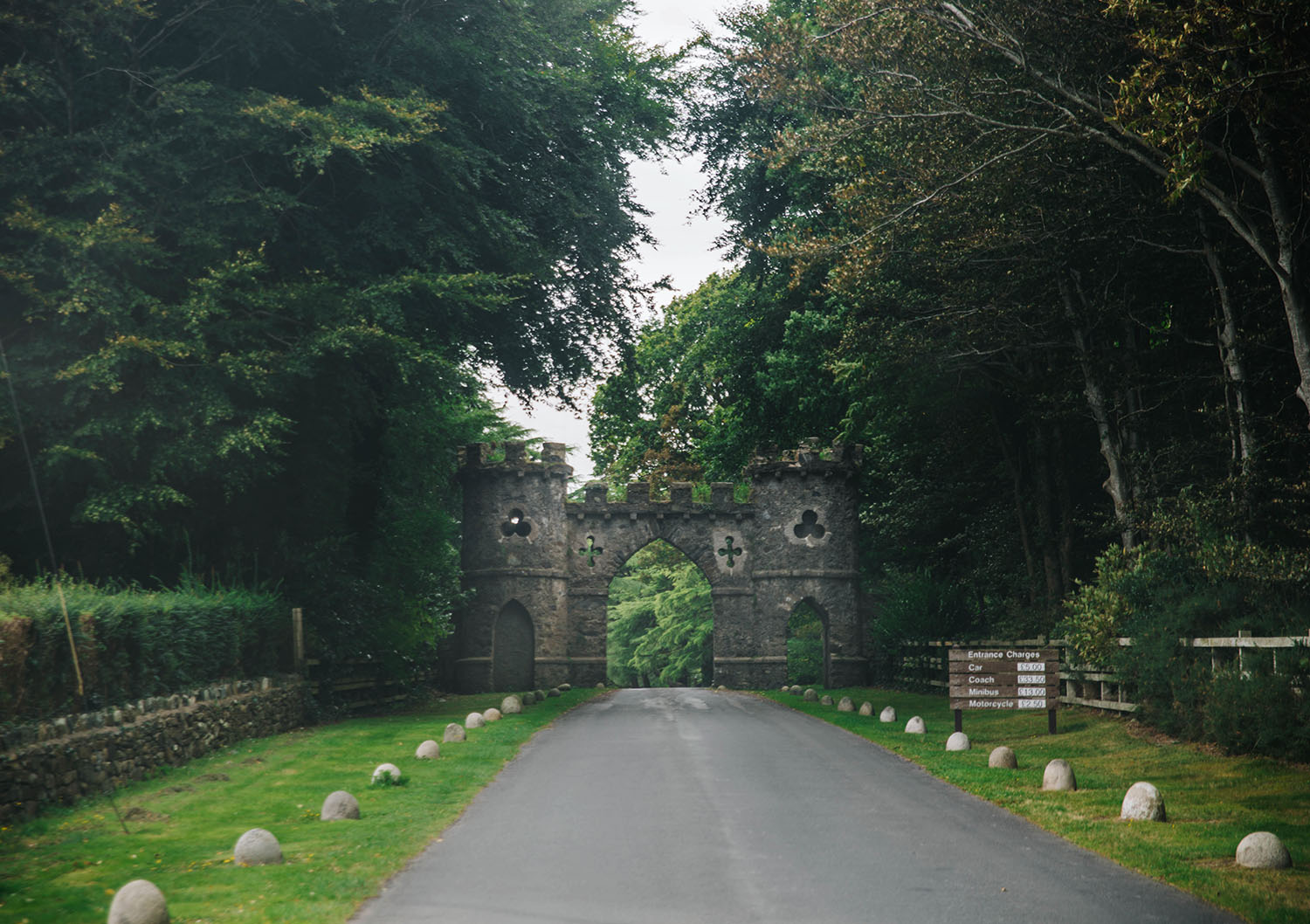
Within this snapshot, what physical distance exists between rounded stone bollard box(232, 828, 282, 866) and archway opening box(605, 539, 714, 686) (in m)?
38.1

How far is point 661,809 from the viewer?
10766mm

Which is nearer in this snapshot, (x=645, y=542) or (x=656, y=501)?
(x=656, y=501)

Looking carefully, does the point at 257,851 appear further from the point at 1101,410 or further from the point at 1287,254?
the point at 1101,410

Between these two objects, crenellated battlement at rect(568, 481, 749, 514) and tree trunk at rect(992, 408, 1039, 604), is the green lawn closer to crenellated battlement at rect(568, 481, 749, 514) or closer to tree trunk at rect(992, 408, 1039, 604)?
tree trunk at rect(992, 408, 1039, 604)

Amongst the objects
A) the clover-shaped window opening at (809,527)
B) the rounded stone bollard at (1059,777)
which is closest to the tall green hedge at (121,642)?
the rounded stone bollard at (1059,777)

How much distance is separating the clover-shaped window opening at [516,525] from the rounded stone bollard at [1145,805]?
2909cm

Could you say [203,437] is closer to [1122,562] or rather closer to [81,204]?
[81,204]

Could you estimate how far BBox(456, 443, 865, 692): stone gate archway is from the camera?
3766cm

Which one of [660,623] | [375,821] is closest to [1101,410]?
[375,821]

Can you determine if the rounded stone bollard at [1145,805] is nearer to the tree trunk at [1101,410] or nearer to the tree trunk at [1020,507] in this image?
the tree trunk at [1101,410]

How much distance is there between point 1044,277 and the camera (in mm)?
19938

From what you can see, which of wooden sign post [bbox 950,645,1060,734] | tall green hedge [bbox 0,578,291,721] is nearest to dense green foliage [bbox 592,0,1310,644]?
wooden sign post [bbox 950,645,1060,734]

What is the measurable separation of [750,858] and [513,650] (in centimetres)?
3004

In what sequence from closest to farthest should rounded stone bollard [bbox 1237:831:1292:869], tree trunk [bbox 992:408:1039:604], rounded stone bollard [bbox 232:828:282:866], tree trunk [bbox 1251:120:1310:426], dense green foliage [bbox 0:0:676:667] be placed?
rounded stone bollard [bbox 1237:831:1292:869], rounded stone bollard [bbox 232:828:282:866], tree trunk [bbox 1251:120:1310:426], dense green foliage [bbox 0:0:676:667], tree trunk [bbox 992:408:1039:604]
